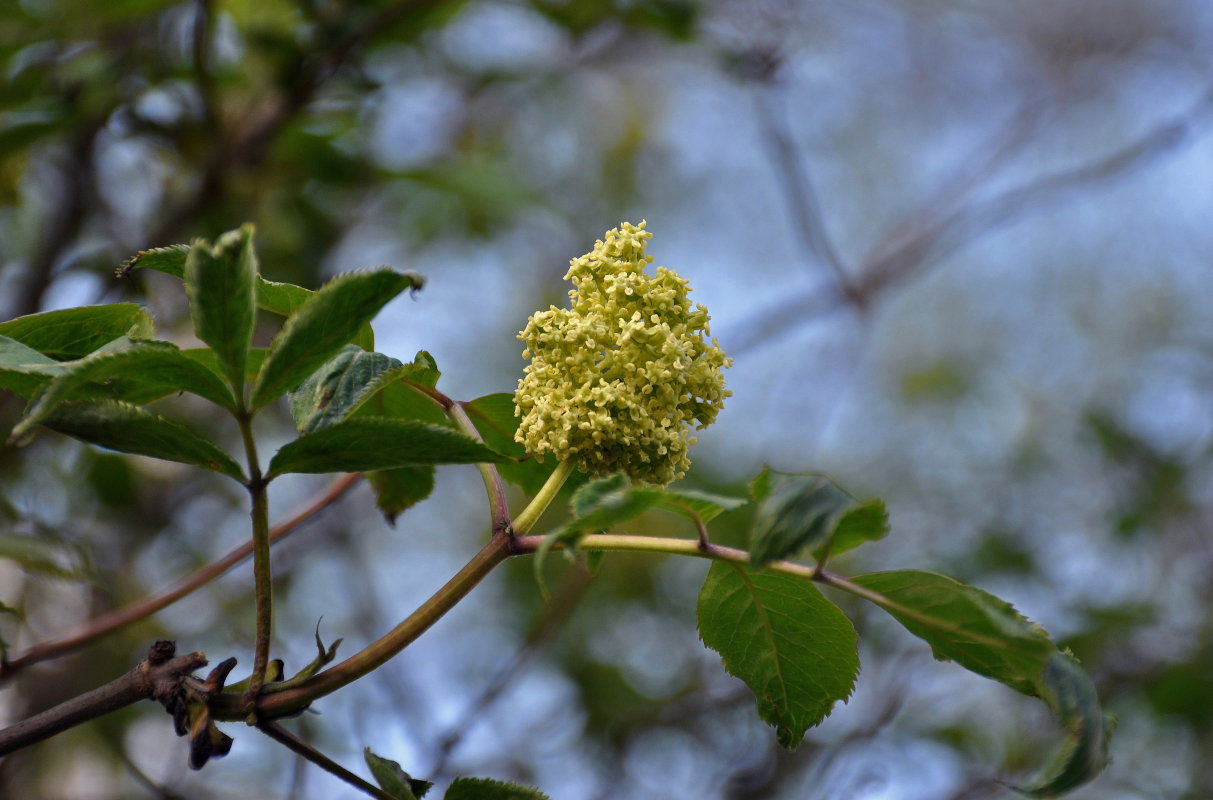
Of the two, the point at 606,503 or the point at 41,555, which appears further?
the point at 41,555

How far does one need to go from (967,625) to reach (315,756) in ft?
2.54

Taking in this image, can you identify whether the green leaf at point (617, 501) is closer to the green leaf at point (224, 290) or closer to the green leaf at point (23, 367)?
the green leaf at point (224, 290)

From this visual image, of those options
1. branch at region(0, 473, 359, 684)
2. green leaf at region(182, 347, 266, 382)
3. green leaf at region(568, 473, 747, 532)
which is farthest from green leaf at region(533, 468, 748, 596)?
branch at region(0, 473, 359, 684)

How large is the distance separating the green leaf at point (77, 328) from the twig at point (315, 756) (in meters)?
0.55

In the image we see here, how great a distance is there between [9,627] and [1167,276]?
8570 mm

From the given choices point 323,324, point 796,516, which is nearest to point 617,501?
point 796,516

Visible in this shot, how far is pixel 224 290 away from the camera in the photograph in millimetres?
1040

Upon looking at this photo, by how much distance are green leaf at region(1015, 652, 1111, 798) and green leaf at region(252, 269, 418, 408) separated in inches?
32.2

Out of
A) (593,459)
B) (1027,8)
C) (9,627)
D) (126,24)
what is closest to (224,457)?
(593,459)

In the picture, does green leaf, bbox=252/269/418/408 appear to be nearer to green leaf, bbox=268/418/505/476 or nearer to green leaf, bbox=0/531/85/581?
green leaf, bbox=268/418/505/476

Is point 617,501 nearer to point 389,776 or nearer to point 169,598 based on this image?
point 389,776

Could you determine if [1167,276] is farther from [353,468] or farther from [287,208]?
[353,468]

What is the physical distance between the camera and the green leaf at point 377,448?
3.51ft

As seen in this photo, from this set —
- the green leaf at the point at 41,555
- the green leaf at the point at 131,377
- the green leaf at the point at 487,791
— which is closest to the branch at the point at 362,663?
the green leaf at the point at 487,791
